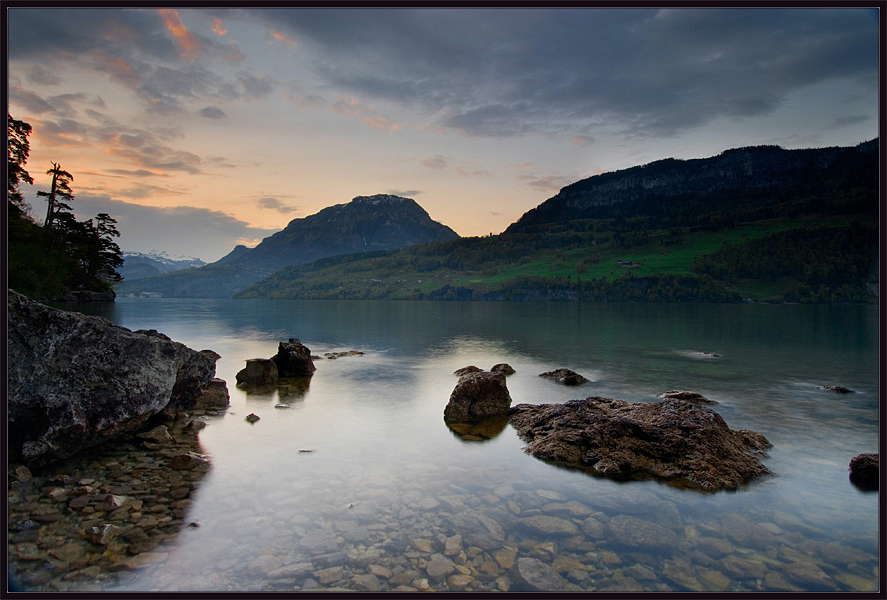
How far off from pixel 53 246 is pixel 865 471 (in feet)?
333

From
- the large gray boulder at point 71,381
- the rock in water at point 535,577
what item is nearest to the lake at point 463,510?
the rock in water at point 535,577

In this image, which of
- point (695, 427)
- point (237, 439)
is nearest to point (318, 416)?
point (237, 439)

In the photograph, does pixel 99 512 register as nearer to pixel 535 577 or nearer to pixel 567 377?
pixel 535 577

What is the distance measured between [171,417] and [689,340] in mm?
53794

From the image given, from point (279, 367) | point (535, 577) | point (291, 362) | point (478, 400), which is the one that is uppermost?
point (291, 362)

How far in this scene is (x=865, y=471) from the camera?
39.2 ft

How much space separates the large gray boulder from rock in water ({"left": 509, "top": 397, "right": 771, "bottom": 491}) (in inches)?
458

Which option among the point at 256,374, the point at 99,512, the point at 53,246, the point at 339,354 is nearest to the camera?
the point at 99,512

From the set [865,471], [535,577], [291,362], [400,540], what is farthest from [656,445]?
[291,362]

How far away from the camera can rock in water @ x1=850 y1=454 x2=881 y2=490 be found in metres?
11.6

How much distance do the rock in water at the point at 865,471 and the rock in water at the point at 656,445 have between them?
2115mm

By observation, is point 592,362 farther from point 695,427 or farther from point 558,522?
point 558,522

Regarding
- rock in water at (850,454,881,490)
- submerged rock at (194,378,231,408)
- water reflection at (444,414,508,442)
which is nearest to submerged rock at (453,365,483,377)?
water reflection at (444,414,508,442)

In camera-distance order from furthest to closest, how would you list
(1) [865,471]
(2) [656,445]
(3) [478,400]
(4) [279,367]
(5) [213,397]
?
(4) [279,367], (5) [213,397], (3) [478,400], (2) [656,445], (1) [865,471]
